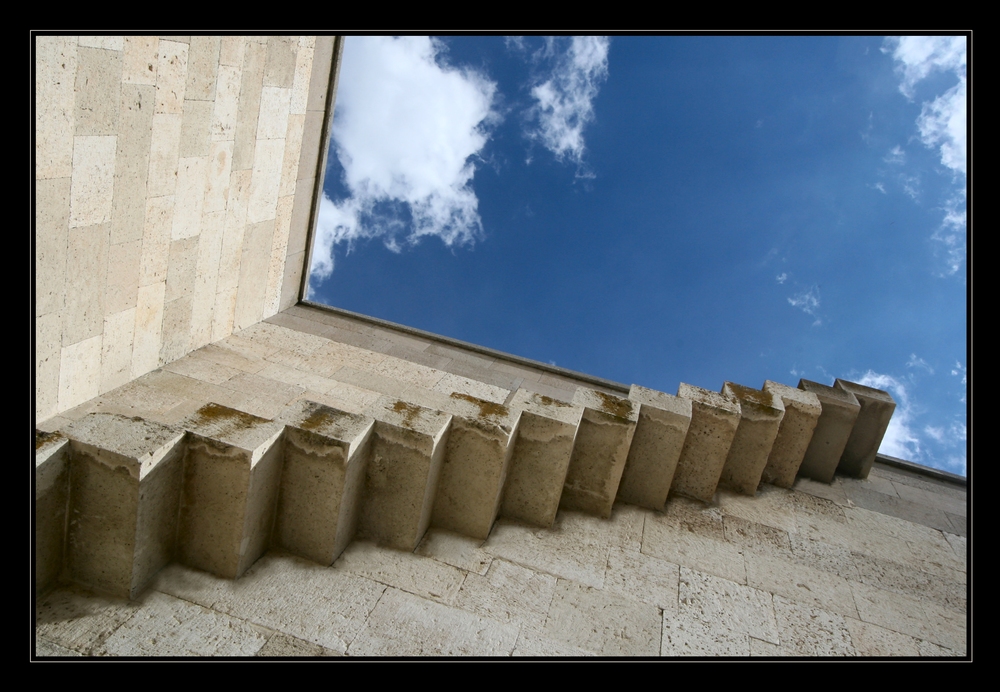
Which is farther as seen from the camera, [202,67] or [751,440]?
[751,440]

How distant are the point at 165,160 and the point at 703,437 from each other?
422cm

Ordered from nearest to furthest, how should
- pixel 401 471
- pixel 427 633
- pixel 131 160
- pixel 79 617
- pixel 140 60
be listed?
pixel 79 617, pixel 427 633, pixel 401 471, pixel 140 60, pixel 131 160

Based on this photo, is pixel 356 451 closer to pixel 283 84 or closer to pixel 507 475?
pixel 507 475

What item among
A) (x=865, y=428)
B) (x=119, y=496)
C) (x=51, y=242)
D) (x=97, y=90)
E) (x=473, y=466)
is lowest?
(x=119, y=496)

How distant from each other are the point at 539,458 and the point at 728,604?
1410 mm

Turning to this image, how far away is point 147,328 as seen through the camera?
502 centimetres

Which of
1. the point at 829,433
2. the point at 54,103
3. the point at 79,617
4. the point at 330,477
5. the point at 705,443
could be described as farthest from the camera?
the point at 829,433

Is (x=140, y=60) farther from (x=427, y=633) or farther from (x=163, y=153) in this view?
(x=427, y=633)

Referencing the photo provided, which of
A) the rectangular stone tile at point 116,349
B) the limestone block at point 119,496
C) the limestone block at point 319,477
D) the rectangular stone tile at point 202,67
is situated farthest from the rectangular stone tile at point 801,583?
the rectangular stone tile at point 202,67

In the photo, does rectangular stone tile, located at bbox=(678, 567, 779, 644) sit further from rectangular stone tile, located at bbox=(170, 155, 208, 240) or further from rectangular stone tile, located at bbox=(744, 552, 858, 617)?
rectangular stone tile, located at bbox=(170, 155, 208, 240)

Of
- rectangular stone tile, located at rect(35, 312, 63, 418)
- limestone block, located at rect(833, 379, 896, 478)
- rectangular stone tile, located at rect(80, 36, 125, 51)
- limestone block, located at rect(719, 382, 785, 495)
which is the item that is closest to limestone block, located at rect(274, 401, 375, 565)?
rectangular stone tile, located at rect(35, 312, 63, 418)

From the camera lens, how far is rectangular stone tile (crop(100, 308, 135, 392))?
15.3 feet

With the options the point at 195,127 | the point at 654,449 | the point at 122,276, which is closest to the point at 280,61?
the point at 195,127
